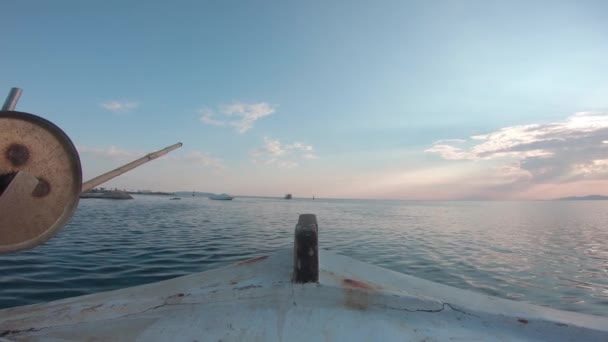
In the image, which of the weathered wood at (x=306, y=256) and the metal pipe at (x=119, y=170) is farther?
the weathered wood at (x=306, y=256)

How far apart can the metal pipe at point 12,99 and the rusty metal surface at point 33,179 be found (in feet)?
0.87

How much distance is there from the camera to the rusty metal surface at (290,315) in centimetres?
331

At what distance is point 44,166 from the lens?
2.62 m

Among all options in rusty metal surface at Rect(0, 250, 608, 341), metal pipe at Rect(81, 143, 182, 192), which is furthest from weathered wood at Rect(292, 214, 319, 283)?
→ metal pipe at Rect(81, 143, 182, 192)

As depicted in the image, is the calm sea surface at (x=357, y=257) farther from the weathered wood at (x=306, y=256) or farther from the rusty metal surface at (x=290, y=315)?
the weathered wood at (x=306, y=256)

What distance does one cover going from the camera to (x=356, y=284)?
4.20m

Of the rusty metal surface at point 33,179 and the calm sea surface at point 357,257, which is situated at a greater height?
the rusty metal surface at point 33,179

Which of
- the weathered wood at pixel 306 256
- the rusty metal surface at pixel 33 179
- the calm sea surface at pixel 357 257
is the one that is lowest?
the calm sea surface at pixel 357 257

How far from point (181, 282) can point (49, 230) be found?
2.42 meters

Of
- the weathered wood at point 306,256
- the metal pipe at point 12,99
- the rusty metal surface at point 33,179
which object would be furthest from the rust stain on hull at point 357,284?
the metal pipe at point 12,99

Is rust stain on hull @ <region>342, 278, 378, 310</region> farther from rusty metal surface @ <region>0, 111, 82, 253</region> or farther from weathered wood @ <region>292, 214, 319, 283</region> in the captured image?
rusty metal surface @ <region>0, 111, 82, 253</region>

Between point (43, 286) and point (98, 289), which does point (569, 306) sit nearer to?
point (98, 289)

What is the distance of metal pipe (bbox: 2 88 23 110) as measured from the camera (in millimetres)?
2523

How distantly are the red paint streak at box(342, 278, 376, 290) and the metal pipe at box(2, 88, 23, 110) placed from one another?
3.99m
